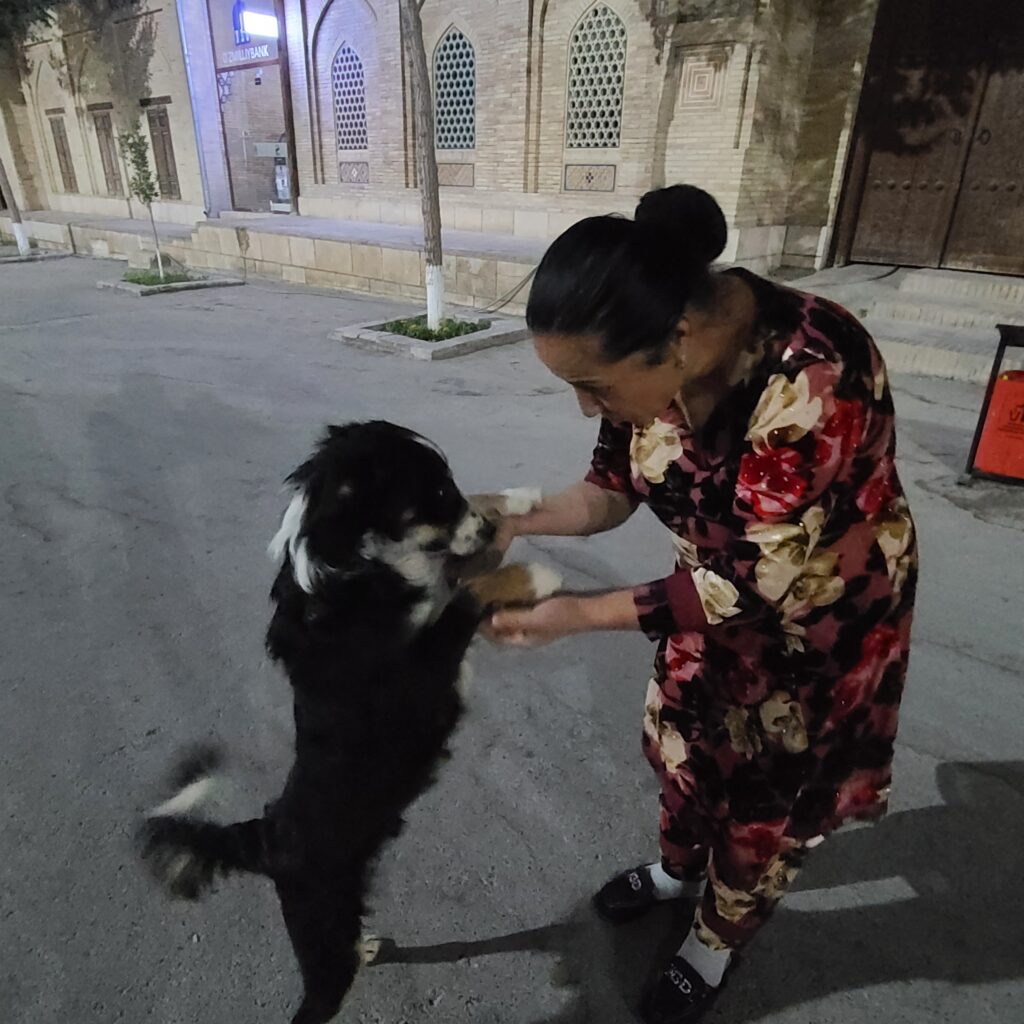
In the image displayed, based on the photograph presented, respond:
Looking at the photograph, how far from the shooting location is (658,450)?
1.25m

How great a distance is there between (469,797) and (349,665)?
105 centimetres

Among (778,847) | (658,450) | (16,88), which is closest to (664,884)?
(778,847)

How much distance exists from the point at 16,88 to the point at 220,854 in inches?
1066

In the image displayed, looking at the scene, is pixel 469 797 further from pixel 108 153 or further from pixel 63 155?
pixel 63 155

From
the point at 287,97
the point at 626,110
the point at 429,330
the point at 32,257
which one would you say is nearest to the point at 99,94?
the point at 32,257

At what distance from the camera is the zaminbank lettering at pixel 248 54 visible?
13.7m

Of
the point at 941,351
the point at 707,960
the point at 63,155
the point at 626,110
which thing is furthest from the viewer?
the point at 63,155

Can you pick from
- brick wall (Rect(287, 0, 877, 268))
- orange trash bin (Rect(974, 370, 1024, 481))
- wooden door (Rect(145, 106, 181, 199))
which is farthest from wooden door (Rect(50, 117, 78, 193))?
orange trash bin (Rect(974, 370, 1024, 481))

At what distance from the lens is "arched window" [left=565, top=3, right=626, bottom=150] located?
951 cm

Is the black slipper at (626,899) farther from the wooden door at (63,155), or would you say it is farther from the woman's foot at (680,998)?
the wooden door at (63,155)

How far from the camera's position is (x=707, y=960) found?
1.56m

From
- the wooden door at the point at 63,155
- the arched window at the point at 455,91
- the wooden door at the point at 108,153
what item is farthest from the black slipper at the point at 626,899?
the wooden door at the point at 63,155

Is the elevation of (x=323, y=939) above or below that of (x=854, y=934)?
above

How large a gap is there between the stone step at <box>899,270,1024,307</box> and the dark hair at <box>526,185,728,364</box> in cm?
769
